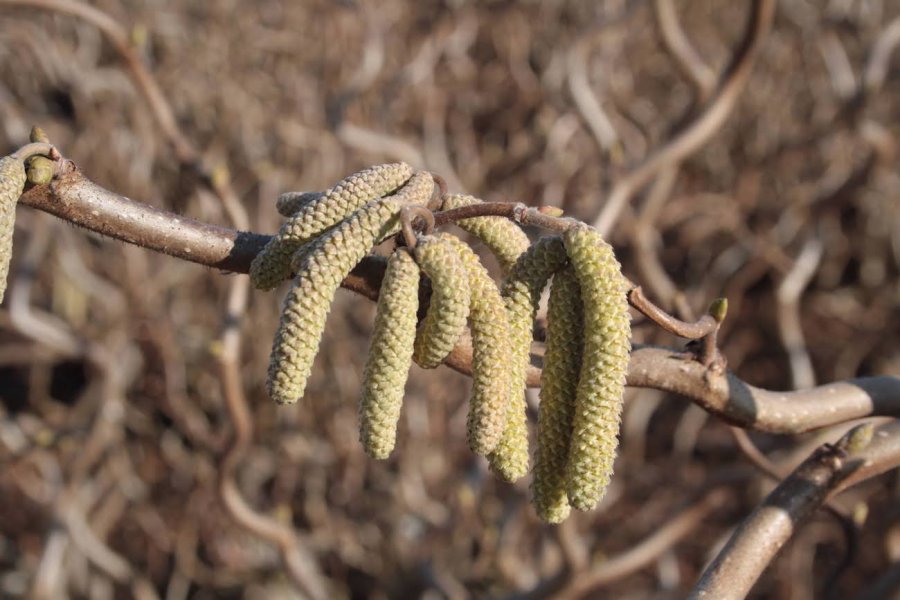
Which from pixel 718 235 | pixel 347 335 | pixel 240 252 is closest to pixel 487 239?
pixel 240 252

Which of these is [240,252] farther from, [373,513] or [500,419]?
[373,513]

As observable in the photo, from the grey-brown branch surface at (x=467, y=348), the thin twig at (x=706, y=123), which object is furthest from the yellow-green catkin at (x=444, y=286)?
the thin twig at (x=706, y=123)

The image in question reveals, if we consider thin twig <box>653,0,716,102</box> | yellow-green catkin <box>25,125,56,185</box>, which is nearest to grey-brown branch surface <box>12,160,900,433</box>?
yellow-green catkin <box>25,125,56,185</box>

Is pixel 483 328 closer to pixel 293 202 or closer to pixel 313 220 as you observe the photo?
pixel 313 220

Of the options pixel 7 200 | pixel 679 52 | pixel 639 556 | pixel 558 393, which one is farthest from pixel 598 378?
pixel 679 52

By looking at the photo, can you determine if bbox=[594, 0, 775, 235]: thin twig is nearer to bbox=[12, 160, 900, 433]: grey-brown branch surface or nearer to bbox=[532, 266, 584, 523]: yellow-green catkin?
bbox=[12, 160, 900, 433]: grey-brown branch surface

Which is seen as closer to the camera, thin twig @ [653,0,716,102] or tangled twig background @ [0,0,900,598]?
thin twig @ [653,0,716,102]

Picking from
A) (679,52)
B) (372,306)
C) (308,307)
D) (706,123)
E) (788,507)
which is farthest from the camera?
(372,306)
